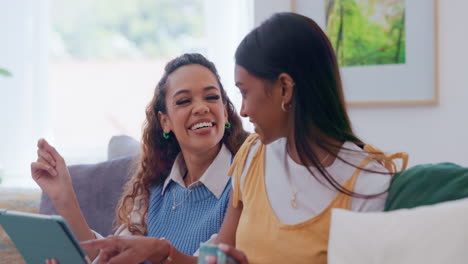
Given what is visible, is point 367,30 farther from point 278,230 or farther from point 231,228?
point 278,230

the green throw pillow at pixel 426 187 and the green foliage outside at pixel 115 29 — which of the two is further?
the green foliage outside at pixel 115 29

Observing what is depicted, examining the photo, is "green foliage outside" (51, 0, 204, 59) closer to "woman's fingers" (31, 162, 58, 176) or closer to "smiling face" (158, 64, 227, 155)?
"smiling face" (158, 64, 227, 155)

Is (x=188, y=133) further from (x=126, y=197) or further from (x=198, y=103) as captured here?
(x=126, y=197)

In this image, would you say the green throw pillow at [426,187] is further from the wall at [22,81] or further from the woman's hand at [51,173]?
the wall at [22,81]

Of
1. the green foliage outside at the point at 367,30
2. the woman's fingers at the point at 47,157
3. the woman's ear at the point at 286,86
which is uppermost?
the green foliage outside at the point at 367,30

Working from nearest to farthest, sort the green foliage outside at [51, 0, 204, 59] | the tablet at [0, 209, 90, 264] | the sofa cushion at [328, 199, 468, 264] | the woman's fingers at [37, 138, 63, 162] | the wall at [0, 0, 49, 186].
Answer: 1. the sofa cushion at [328, 199, 468, 264]
2. the tablet at [0, 209, 90, 264]
3. the woman's fingers at [37, 138, 63, 162]
4. the wall at [0, 0, 49, 186]
5. the green foliage outside at [51, 0, 204, 59]

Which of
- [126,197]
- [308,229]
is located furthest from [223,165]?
[308,229]

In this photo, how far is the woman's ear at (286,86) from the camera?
1.49 metres

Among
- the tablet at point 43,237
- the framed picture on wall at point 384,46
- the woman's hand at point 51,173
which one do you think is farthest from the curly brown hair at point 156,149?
the framed picture on wall at point 384,46

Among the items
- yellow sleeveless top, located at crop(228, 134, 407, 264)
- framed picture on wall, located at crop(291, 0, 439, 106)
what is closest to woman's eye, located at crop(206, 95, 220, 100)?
yellow sleeveless top, located at crop(228, 134, 407, 264)

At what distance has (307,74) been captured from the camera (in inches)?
58.5

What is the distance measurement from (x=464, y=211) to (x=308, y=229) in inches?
14.4

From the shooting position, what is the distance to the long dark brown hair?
1486 millimetres

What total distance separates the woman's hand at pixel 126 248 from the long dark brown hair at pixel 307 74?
0.45 metres
